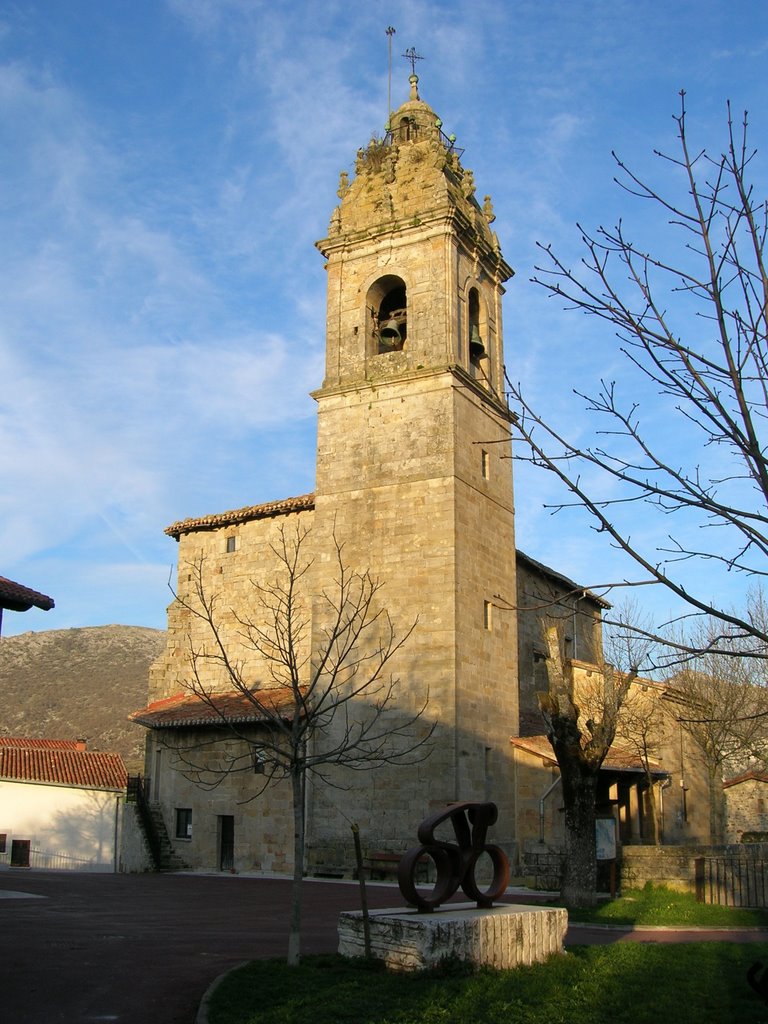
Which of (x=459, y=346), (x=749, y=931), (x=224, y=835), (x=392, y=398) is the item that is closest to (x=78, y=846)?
(x=224, y=835)

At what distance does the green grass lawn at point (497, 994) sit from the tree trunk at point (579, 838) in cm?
617

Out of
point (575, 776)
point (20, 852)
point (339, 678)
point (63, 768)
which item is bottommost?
point (20, 852)

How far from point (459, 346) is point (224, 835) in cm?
1479

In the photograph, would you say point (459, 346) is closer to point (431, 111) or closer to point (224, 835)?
point (431, 111)

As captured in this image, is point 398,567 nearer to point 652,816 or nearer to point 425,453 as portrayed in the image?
point 425,453

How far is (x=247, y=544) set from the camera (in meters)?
29.6

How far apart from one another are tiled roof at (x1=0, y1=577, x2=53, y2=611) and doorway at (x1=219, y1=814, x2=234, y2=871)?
13.0m

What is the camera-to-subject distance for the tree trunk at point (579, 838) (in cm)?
1698

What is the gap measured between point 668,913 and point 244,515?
17.3 meters

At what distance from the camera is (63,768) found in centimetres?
3238

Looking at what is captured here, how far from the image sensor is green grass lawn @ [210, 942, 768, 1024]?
8.15 m

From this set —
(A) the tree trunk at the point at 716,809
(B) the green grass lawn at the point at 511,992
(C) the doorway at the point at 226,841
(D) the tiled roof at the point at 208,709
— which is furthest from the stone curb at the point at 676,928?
(A) the tree trunk at the point at 716,809

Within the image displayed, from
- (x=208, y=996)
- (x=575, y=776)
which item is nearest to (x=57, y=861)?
(x=575, y=776)

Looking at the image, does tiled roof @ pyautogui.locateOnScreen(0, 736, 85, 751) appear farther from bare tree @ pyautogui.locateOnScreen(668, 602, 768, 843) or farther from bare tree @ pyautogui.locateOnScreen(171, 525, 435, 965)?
bare tree @ pyautogui.locateOnScreen(668, 602, 768, 843)
